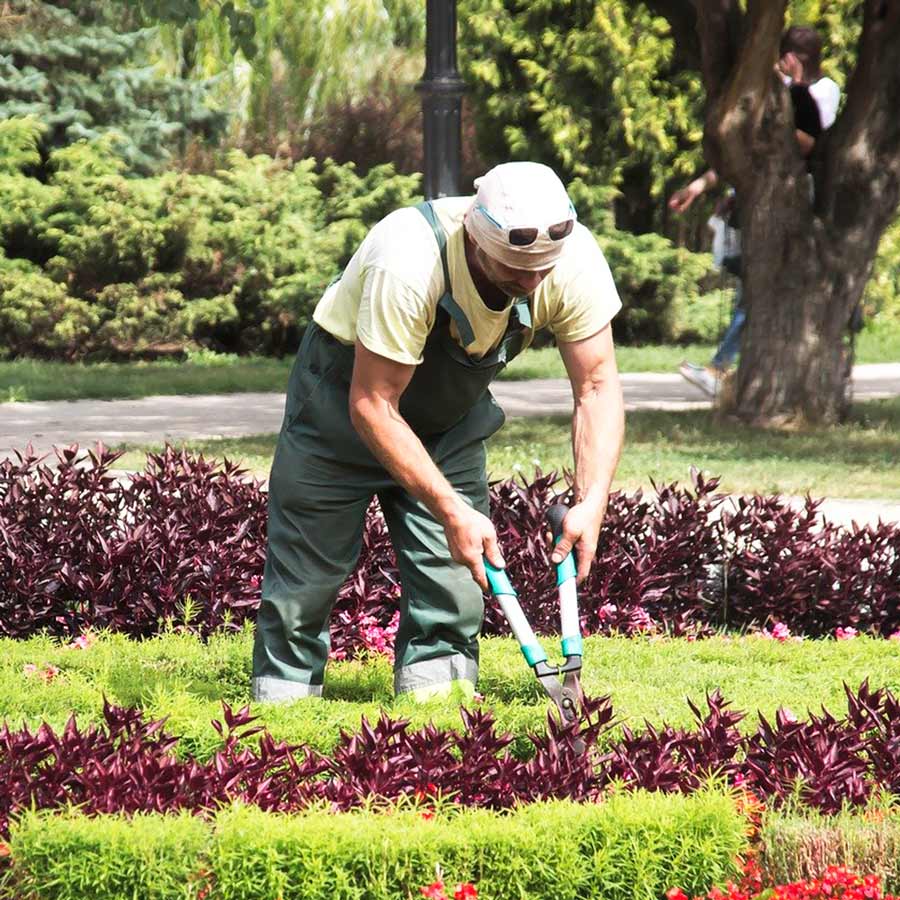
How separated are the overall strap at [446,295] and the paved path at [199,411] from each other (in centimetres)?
659

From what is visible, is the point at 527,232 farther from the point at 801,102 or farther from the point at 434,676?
the point at 801,102

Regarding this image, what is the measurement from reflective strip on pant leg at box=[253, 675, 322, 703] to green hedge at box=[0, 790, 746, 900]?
1304 mm

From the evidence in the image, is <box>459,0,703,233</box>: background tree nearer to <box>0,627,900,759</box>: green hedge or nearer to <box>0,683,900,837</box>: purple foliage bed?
<box>0,627,900,759</box>: green hedge

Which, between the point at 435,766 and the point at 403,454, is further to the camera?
the point at 403,454

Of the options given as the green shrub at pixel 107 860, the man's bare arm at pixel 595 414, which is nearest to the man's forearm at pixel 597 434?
the man's bare arm at pixel 595 414

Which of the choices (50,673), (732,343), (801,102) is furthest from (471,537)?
(732,343)

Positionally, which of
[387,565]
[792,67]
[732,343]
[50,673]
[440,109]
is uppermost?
[792,67]

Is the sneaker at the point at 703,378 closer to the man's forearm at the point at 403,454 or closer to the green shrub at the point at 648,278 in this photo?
the green shrub at the point at 648,278

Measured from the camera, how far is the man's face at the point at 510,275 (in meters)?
4.05

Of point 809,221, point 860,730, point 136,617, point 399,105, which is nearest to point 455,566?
point 860,730

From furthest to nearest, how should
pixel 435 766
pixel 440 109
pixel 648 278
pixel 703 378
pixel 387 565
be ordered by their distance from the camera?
pixel 648 278, pixel 703 378, pixel 440 109, pixel 387 565, pixel 435 766

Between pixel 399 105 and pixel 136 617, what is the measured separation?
55.0ft

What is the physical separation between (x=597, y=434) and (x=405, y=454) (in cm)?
54

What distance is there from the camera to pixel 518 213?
391cm
